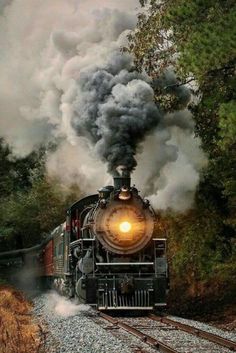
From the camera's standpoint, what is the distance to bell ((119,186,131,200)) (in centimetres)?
1430

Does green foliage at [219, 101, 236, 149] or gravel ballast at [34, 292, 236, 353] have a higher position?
green foliage at [219, 101, 236, 149]

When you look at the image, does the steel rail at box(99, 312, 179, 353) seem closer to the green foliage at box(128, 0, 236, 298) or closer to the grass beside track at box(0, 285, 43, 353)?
the grass beside track at box(0, 285, 43, 353)

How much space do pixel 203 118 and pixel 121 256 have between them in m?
4.20

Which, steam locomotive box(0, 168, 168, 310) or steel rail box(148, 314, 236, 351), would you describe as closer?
steel rail box(148, 314, 236, 351)

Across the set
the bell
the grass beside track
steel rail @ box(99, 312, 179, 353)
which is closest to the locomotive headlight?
the bell

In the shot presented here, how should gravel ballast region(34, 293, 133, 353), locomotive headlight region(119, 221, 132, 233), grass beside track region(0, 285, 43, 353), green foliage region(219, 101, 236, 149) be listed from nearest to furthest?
grass beside track region(0, 285, 43, 353)
gravel ballast region(34, 293, 133, 353)
green foliage region(219, 101, 236, 149)
locomotive headlight region(119, 221, 132, 233)

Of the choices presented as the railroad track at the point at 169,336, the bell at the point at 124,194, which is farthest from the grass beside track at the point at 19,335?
the bell at the point at 124,194

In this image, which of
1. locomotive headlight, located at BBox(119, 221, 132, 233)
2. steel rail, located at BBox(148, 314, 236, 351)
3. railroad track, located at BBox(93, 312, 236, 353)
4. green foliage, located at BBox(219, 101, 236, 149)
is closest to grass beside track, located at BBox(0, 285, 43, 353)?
railroad track, located at BBox(93, 312, 236, 353)

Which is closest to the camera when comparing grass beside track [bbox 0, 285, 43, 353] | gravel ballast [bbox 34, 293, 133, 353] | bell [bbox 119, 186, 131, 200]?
grass beside track [bbox 0, 285, 43, 353]

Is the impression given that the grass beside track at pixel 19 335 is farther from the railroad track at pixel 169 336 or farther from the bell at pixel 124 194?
the bell at pixel 124 194

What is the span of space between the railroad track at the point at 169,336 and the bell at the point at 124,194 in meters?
2.65

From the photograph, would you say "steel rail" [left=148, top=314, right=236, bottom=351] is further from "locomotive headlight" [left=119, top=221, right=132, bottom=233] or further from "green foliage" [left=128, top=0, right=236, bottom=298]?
"green foliage" [left=128, top=0, right=236, bottom=298]

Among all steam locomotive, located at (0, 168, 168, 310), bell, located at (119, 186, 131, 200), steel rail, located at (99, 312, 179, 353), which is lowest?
steel rail, located at (99, 312, 179, 353)

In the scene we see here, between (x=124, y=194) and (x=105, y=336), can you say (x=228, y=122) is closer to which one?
(x=105, y=336)
